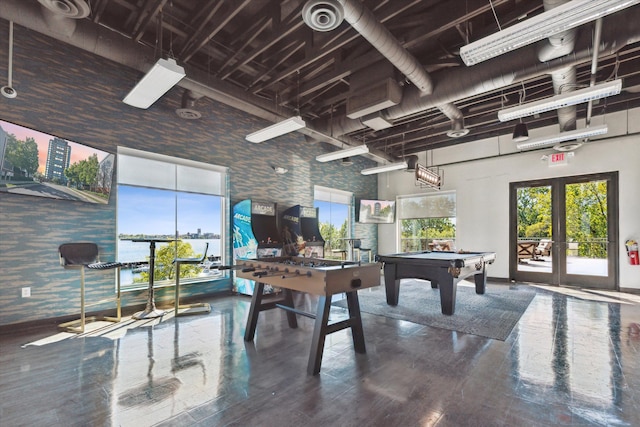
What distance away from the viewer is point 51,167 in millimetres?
3871

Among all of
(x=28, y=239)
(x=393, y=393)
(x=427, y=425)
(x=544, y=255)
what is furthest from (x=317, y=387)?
(x=544, y=255)

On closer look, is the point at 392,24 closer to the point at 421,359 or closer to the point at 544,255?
the point at 421,359

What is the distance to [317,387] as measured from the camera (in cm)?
243

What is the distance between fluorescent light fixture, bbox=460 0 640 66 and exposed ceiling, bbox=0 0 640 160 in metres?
0.47

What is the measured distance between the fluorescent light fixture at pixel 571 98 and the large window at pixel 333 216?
16.0ft

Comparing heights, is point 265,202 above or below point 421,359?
above

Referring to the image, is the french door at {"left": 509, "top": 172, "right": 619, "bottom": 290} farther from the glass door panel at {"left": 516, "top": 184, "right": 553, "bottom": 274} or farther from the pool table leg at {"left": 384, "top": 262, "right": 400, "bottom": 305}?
the pool table leg at {"left": 384, "top": 262, "right": 400, "bottom": 305}

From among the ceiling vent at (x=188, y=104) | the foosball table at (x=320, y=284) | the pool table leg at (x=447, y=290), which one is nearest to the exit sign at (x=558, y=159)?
the pool table leg at (x=447, y=290)

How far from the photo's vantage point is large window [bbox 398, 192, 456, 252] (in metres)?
8.91

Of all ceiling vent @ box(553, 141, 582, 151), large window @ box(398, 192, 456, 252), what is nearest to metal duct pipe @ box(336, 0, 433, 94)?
ceiling vent @ box(553, 141, 582, 151)

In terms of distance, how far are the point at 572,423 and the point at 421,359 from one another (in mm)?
1205

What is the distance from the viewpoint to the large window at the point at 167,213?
4770mm

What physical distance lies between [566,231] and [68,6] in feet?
31.0

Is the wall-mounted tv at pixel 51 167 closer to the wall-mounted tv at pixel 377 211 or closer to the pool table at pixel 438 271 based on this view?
the pool table at pixel 438 271
